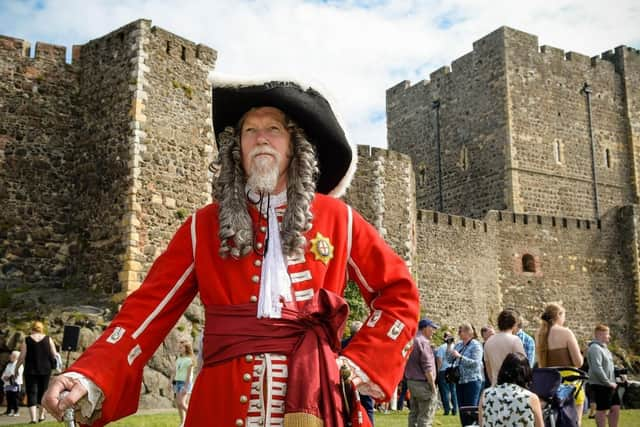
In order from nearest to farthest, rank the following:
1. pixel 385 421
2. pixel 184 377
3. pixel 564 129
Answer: pixel 184 377, pixel 385 421, pixel 564 129

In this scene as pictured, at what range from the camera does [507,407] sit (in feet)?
19.3

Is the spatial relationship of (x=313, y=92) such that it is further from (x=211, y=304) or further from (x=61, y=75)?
(x=61, y=75)

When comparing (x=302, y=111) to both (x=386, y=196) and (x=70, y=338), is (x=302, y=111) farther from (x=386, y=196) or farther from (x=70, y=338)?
(x=386, y=196)

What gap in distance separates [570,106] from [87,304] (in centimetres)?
2669

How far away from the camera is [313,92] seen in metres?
3.62

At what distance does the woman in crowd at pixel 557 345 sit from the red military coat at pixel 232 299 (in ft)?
15.9

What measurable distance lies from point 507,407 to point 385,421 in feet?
22.0

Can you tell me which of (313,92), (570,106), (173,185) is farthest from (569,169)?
(313,92)

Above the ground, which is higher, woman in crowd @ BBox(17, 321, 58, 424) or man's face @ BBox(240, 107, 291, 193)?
man's face @ BBox(240, 107, 291, 193)

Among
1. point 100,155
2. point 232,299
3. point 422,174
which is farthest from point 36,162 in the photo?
point 422,174

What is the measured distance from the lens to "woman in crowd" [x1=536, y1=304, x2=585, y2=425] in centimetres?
767

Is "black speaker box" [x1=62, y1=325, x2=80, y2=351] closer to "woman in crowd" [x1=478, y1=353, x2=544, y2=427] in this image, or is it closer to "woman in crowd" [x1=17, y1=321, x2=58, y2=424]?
"woman in crowd" [x1=17, y1=321, x2=58, y2=424]

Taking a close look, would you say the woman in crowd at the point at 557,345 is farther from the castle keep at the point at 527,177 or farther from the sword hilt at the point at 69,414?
the castle keep at the point at 527,177

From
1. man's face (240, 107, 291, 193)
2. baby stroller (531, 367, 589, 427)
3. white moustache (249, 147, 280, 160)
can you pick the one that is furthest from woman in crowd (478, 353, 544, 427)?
white moustache (249, 147, 280, 160)
